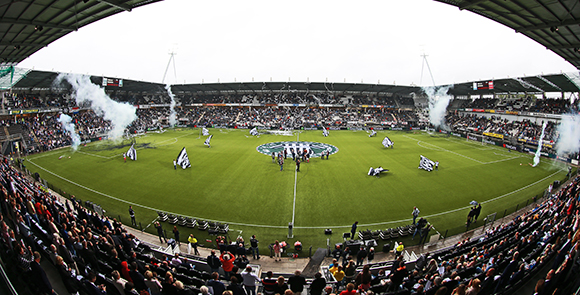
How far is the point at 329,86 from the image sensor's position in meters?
65.4

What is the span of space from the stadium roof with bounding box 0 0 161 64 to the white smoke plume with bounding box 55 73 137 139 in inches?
1187

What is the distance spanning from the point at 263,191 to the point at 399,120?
57695 millimetres

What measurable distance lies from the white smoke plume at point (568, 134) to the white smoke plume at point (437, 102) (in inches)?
941

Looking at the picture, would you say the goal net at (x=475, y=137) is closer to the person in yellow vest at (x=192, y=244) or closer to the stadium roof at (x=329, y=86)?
the stadium roof at (x=329, y=86)

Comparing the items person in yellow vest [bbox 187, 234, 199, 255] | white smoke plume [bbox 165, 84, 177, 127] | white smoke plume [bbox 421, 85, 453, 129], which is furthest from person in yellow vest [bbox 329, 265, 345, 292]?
white smoke plume [bbox 165, 84, 177, 127]

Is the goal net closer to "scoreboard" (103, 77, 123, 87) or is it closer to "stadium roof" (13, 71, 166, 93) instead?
"scoreboard" (103, 77, 123, 87)

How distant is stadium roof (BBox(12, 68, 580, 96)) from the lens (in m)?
37.8

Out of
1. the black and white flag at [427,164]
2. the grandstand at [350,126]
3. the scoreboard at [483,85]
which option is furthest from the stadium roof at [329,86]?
the black and white flag at [427,164]

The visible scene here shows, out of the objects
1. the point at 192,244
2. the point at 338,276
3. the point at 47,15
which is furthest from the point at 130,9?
the point at 338,276

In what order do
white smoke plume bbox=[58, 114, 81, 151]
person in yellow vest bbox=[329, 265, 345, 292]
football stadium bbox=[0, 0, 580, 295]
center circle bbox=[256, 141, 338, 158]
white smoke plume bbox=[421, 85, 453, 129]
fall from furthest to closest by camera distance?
white smoke plume bbox=[421, 85, 453, 129], white smoke plume bbox=[58, 114, 81, 151], center circle bbox=[256, 141, 338, 158], person in yellow vest bbox=[329, 265, 345, 292], football stadium bbox=[0, 0, 580, 295]

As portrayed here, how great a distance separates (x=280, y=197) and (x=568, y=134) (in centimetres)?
4343

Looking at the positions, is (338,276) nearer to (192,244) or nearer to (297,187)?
(192,244)

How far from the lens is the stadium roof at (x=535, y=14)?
39.8 feet

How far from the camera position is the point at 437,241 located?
12812mm
